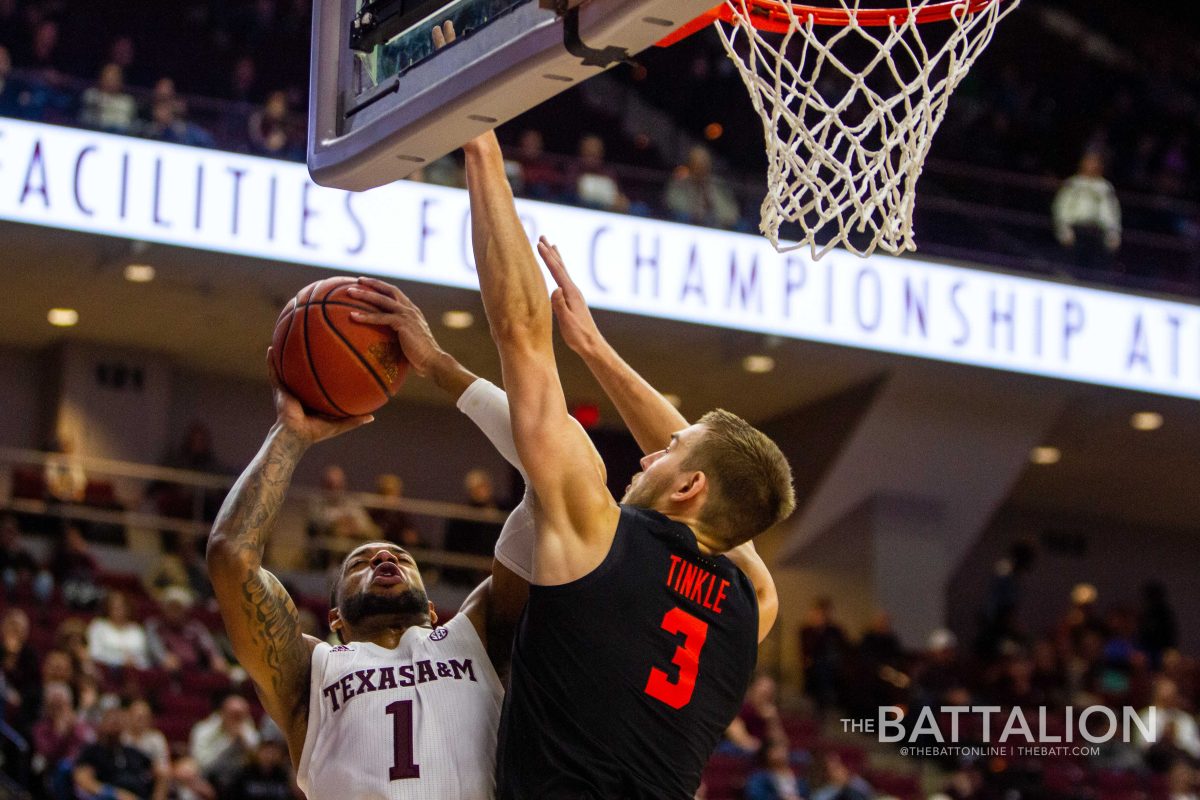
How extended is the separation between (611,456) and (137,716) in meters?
7.96

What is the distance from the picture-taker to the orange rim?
12.9ft

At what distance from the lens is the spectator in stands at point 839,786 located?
9539 millimetres

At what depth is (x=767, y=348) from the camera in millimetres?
12977

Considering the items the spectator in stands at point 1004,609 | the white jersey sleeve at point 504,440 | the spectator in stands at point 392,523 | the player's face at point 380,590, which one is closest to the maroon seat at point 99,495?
the spectator in stands at point 392,523

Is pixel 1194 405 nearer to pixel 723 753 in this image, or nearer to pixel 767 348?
pixel 767 348

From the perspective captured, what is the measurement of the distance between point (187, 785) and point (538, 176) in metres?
5.19

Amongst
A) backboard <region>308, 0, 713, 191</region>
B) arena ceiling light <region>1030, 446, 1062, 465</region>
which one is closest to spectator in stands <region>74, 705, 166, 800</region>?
backboard <region>308, 0, 713, 191</region>

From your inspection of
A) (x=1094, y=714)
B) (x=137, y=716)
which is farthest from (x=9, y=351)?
(x=1094, y=714)

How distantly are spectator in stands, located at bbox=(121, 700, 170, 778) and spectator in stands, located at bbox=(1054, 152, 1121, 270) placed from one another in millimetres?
7579

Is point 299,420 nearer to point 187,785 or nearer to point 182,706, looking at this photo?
point 187,785

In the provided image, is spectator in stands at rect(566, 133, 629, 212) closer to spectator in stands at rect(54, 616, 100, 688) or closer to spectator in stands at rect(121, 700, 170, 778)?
spectator in stands at rect(54, 616, 100, 688)

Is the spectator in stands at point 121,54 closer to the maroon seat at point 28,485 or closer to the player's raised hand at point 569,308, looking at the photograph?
the maroon seat at point 28,485

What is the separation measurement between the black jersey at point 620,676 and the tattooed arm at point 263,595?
1.82 feet

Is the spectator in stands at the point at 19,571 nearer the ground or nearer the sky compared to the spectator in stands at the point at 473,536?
nearer the ground
